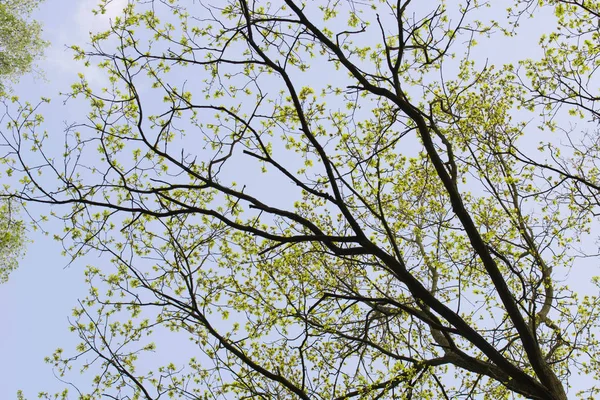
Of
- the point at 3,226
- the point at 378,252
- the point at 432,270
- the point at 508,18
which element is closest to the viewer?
the point at 378,252

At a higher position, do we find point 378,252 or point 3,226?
point 3,226

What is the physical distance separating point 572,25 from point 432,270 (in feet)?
14.4

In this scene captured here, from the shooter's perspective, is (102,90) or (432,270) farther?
(432,270)

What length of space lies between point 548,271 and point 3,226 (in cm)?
989

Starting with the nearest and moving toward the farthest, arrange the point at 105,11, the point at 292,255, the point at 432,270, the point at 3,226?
1. the point at 105,11
2. the point at 292,255
3. the point at 432,270
4. the point at 3,226

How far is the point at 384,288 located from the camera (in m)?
8.44

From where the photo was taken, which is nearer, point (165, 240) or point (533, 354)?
point (533, 354)

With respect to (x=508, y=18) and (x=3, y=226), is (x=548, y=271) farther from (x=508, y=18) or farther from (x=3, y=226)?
(x=3, y=226)

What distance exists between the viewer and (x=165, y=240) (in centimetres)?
702

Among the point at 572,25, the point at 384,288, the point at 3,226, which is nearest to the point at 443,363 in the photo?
the point at 384,288

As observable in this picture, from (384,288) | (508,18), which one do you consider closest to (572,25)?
(508,18)

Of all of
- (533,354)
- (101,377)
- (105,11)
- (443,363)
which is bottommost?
(101,377)

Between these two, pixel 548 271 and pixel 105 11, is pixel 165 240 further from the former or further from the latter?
pixel 548 271

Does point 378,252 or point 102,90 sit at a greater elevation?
point 102,90
